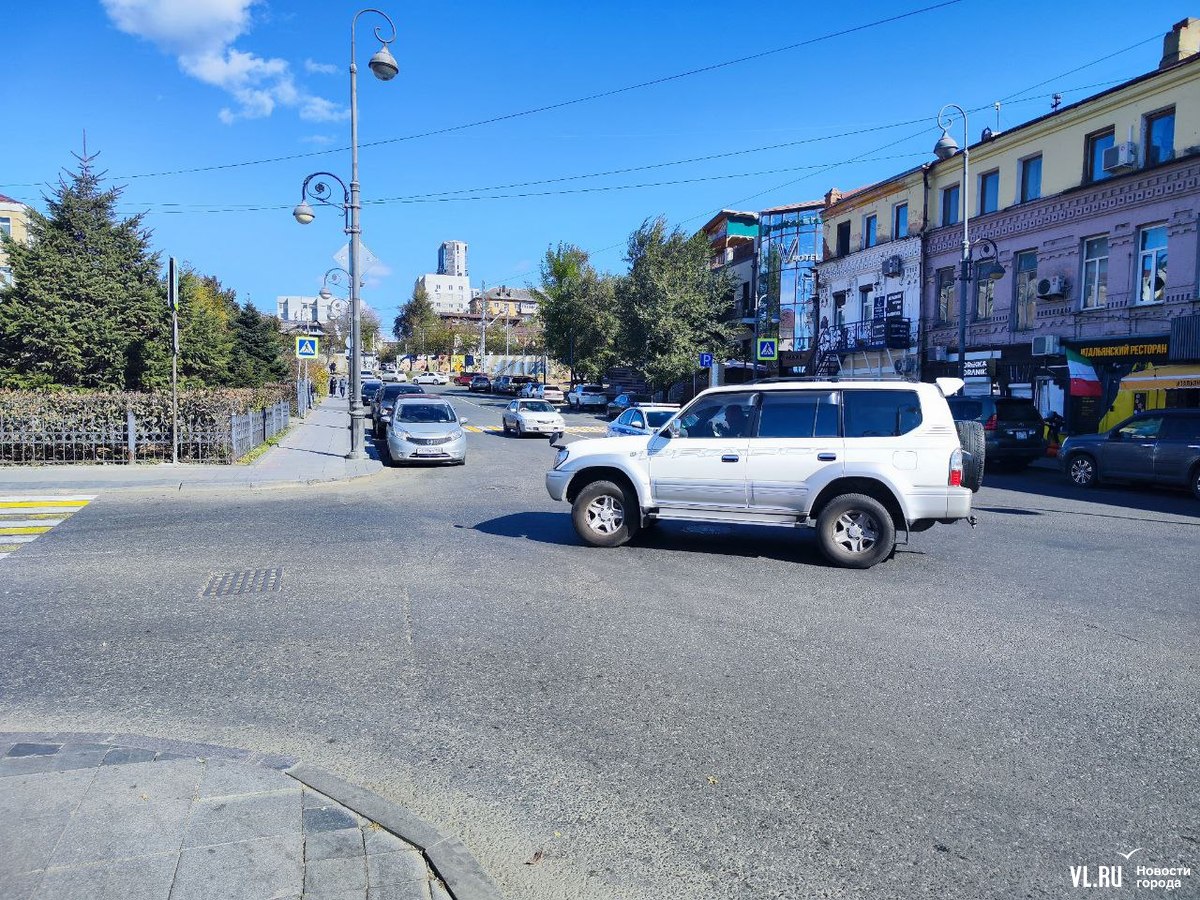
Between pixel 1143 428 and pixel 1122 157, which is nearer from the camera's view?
pixel 1143 428

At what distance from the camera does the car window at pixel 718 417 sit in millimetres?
8820

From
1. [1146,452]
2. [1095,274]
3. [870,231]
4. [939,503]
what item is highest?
[870,231]

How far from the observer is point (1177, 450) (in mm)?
14711

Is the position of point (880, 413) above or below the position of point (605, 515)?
above

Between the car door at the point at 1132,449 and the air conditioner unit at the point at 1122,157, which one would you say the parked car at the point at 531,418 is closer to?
the car door at the point at 1132,449

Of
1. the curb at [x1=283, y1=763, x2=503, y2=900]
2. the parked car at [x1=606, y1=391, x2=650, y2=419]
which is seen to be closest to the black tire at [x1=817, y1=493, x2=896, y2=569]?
the curb at [x1=283, y1=763, x2=503, y2=900]

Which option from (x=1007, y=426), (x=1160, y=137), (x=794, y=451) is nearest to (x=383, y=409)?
(x=1007, y=426)

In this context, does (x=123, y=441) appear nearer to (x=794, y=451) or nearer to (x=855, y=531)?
(x=794, y=451)

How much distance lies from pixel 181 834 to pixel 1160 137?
1052 inches

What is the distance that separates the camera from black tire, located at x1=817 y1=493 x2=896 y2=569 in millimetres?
8172

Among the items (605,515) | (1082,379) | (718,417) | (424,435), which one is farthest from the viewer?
(1082,379)

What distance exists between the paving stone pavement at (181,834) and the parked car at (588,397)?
146 ft

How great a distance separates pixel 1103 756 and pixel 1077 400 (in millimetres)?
22887

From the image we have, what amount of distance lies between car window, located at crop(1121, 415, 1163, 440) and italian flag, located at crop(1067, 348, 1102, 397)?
7825 millimetres
